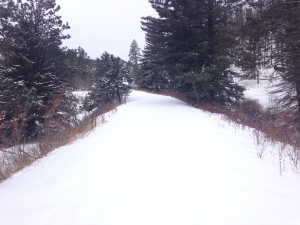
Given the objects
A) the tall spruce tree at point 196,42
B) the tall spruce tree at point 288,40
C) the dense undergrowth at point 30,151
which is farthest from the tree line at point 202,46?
the dense undergrowth at point 30,151

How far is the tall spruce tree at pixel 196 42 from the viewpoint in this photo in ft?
47.3

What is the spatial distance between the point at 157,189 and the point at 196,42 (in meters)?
13.4

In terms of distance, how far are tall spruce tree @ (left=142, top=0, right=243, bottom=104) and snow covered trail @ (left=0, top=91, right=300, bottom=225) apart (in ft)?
32.5

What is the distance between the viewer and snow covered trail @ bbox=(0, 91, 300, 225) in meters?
2.70

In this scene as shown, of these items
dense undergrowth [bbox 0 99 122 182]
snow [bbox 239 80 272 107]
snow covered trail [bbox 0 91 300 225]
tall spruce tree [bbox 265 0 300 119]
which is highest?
tall spruce tree [bbox 265 0 300 119]

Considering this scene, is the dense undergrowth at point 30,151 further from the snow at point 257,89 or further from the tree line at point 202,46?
the snow at point 257,89

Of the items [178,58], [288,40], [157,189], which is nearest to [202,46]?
[178,58]

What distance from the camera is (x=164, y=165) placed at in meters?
4.25

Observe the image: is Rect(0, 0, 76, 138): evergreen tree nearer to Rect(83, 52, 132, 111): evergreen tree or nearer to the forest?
the forest

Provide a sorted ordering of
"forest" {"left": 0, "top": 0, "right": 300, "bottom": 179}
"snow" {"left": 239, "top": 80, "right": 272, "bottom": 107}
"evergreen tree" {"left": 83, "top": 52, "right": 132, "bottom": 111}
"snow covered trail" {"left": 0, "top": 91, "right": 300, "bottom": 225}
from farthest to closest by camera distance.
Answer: "snow" {"left": 239, "top": 80, "right": 272, "bottom": 107}, "evergreen tree" {"left": 83, "top": 52, "right": 132, "bottom": 111}, "forest" {"left": 0, "top": 0, "right": 300, "bottom": 179}, "snow covered trail" {"left": 0, "top": 91, "right": 300, "bottom": 225}

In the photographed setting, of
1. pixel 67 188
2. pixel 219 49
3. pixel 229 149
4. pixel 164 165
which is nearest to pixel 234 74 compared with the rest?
pixel 219 49

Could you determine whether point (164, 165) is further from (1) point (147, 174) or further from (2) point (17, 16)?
(2) point (17, 16)

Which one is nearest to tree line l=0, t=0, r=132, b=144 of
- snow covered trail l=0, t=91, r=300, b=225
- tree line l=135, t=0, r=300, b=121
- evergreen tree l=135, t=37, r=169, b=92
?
snow covered trail l=0, t=91, r=300, b=225

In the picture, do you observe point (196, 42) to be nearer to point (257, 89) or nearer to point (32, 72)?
point (32, 72)
